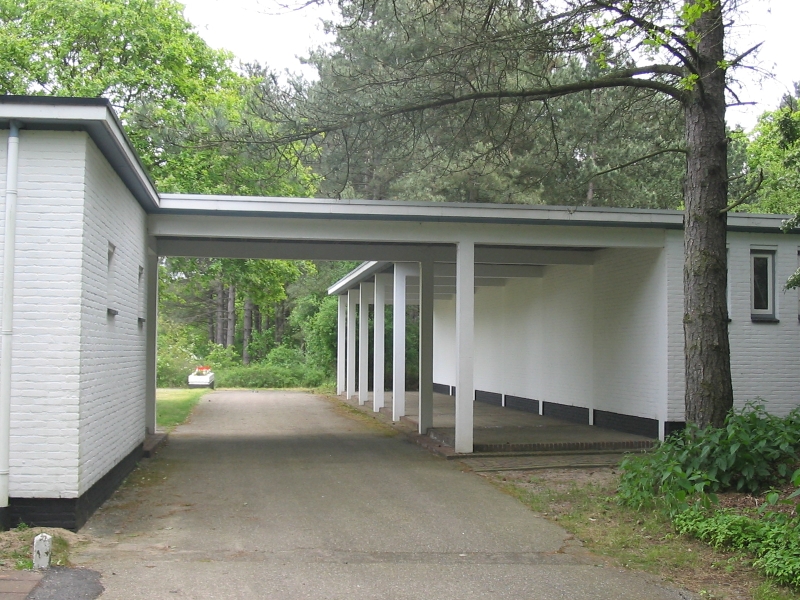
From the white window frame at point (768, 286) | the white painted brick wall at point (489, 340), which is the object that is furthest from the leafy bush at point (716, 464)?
the white painted brick wall at point (489, 340)

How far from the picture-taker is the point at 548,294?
714 inches

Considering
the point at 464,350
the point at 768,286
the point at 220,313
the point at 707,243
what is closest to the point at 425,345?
the point at 464,350

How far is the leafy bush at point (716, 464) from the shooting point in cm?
779

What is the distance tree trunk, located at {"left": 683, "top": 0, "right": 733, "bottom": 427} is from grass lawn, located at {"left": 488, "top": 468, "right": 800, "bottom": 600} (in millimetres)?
1606

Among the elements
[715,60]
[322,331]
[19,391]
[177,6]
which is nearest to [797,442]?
[715,60]

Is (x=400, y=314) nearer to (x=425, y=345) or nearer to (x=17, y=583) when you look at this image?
(x=425, y=345)

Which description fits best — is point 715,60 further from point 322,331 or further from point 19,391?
point 322,331

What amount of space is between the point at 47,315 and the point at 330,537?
319 centimetres

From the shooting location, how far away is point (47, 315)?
7199 mm

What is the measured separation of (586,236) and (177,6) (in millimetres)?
14757

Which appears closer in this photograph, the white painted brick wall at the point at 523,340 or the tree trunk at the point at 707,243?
the tree trunk at the point at 707,243

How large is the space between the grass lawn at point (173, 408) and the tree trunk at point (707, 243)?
10876mm

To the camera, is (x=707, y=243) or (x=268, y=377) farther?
(x=268, y=377)

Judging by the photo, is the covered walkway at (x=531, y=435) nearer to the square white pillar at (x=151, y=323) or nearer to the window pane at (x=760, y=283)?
the window pane at (x=760, y=283)
